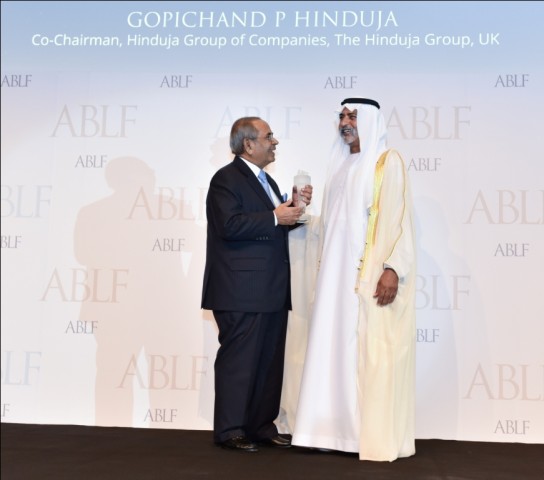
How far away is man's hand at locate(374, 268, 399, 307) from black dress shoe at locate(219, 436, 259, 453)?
0.91m

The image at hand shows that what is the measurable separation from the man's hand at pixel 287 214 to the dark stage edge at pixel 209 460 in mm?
1092

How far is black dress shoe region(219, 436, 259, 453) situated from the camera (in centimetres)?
370

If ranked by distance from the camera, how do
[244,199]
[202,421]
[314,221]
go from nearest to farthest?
[244,199]
[314,221]
[202,421]

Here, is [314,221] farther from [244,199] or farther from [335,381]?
[335,381]

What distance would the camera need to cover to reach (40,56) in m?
4.81

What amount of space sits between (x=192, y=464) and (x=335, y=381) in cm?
77

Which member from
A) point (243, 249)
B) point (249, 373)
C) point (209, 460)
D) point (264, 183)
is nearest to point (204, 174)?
point (264, 183)

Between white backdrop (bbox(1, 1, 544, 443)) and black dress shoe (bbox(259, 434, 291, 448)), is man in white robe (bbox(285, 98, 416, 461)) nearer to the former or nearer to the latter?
black dress shoe (bbox(259, 434, 291, 448))

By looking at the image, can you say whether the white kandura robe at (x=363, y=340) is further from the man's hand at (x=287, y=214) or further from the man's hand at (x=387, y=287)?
the man's hand at (x=287, y=214)

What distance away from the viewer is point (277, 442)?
3893mm

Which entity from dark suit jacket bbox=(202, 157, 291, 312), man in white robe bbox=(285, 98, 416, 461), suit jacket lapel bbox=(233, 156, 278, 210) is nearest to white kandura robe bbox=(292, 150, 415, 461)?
man in white robe bbox=(285, 98, 416, 461)

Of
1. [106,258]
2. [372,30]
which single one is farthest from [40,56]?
[372,30]

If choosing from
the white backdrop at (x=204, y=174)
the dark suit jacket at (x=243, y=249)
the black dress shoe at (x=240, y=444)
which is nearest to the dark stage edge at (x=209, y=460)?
the black dress shoe at (x=240, y=444)

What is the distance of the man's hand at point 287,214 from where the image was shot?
12.5 feet
